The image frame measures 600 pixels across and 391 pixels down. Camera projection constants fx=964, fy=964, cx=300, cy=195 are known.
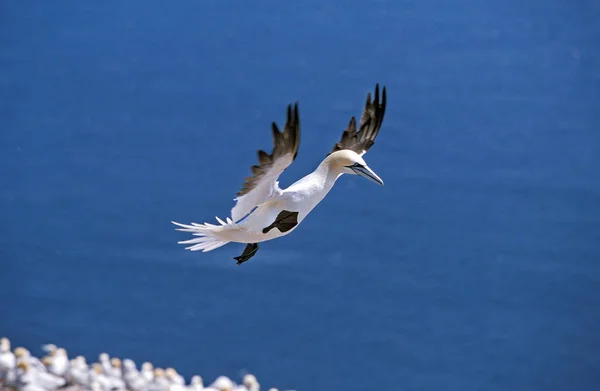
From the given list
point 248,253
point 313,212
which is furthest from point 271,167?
point 313,212

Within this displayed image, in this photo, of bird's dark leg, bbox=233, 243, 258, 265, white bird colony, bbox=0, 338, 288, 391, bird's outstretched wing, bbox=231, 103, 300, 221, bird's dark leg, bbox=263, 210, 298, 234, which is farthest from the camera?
white bird colony, bbox=0, 338, 288, 391

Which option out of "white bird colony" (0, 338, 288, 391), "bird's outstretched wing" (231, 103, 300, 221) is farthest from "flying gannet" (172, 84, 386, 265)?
"white bird colony" (0, 338, 288, 391)

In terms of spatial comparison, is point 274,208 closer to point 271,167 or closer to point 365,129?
point 271,167

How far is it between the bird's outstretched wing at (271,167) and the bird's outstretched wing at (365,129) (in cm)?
17

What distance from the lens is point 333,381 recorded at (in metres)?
4.09

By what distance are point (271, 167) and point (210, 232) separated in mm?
163

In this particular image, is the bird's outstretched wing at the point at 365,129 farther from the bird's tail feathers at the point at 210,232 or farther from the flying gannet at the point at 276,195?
the bird's tail feathers at the point at 210,232

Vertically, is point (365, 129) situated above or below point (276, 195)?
above

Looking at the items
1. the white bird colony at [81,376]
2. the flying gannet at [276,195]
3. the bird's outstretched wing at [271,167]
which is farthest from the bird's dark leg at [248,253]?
the white bird colony at [81,376]

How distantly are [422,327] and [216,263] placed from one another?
89 cm

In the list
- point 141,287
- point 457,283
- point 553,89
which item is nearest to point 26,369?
point 141,287

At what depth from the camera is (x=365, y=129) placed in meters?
1.43

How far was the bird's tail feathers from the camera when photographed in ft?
4.28

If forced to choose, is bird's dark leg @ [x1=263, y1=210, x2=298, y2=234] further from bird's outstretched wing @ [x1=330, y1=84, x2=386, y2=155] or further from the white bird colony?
the white bird colony
